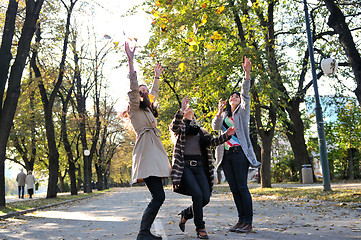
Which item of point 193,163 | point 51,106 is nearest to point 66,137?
point 51,106

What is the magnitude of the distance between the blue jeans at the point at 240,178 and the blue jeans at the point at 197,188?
620 millimetres

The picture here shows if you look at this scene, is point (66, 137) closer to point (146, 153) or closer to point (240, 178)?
point (240, 178)

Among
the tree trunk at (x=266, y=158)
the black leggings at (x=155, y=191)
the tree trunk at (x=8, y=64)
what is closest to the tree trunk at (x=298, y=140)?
the tree trunk at (x=266, y=158)

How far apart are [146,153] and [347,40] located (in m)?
8.28

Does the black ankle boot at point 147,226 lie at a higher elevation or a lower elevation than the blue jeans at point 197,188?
lower

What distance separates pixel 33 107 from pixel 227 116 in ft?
80.5

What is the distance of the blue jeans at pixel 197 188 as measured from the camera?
216 inches

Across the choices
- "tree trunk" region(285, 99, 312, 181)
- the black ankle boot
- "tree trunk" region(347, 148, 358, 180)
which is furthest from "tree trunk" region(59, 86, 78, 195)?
the black ankle boot

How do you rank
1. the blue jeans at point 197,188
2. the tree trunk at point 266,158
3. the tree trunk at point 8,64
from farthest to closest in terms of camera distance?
1. the tree trunk at point 266,158
2. the tree trunk at point 8,64
3. the blue jeans at point 197,188

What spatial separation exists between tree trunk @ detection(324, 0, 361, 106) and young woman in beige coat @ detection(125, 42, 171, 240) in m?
7.67

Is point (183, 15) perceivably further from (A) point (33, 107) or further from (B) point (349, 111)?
(A) point (33, 107)

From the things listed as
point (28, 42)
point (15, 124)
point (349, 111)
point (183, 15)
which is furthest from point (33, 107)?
point (349, 111)

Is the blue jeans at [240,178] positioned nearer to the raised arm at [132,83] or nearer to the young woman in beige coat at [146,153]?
the young woman in beige coat at [146,153]

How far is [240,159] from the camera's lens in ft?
20.2
